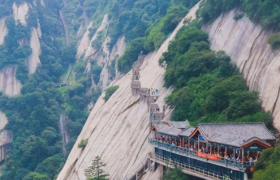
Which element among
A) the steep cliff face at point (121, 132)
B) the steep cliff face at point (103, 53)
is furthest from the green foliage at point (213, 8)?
the steep cliff face at point (103, 53)

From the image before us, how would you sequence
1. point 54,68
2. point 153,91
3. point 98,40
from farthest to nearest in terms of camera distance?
point 98,40, point 54,68, point 153,91

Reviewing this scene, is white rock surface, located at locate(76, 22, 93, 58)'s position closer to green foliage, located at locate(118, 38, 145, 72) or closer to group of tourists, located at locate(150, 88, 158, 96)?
green foliage, located at locate(118, 38, 145, 72)

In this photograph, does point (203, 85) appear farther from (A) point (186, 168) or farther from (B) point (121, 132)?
A: (B) point (121, 132)

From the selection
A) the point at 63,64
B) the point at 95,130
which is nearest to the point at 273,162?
the point at 95,130

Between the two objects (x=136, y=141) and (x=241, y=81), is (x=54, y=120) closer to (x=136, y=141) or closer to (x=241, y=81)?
(x=136, y=141)

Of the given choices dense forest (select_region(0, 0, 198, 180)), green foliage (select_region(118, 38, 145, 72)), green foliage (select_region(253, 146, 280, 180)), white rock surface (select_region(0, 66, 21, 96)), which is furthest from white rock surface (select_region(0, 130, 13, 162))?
green foliage (select_region(253, 146, 280, 180))

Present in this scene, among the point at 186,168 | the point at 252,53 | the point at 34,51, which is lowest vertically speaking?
the point at 186,168

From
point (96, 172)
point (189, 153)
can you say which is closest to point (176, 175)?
point (189, 153)

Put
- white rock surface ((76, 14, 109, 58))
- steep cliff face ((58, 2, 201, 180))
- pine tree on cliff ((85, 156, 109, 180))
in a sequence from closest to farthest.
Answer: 1. pine tree on cliff ((85, 156, 109, 180))
2. steep cliff face ((58, 2, 201, 180))
3. white rock surface ((76, 14, 109, 58))
